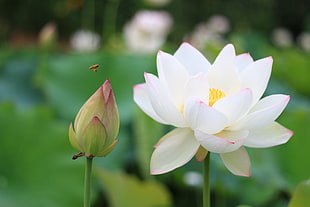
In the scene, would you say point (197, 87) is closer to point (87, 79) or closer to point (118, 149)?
point (118, 149)

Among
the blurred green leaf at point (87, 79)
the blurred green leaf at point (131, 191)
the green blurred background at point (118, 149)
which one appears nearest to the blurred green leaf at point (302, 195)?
the green blurred background at point (118, 149)

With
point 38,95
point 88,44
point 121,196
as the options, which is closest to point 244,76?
point 121,196

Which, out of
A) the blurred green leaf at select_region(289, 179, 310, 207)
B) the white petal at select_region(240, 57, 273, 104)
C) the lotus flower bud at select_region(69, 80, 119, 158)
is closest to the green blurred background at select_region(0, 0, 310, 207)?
the blurred green leaf at select_region(289, 179, 310, 207)

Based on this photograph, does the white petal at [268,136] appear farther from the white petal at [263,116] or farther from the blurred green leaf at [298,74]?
the blurred green leaf at [298,74]

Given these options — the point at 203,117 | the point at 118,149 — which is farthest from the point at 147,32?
the point at 203,117

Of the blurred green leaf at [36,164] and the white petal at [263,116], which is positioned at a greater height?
the white petal at [263,116]

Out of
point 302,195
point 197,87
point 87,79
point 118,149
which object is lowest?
point 118,149

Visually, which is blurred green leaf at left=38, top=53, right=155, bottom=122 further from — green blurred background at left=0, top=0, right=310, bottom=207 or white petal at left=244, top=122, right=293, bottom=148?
white petal at left=244, top=122, right=293, bottom=148

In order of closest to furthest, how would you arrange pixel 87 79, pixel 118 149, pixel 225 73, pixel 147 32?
pixel 225 73
pixel 118 149
pixel 87 79
pixel 147 32
